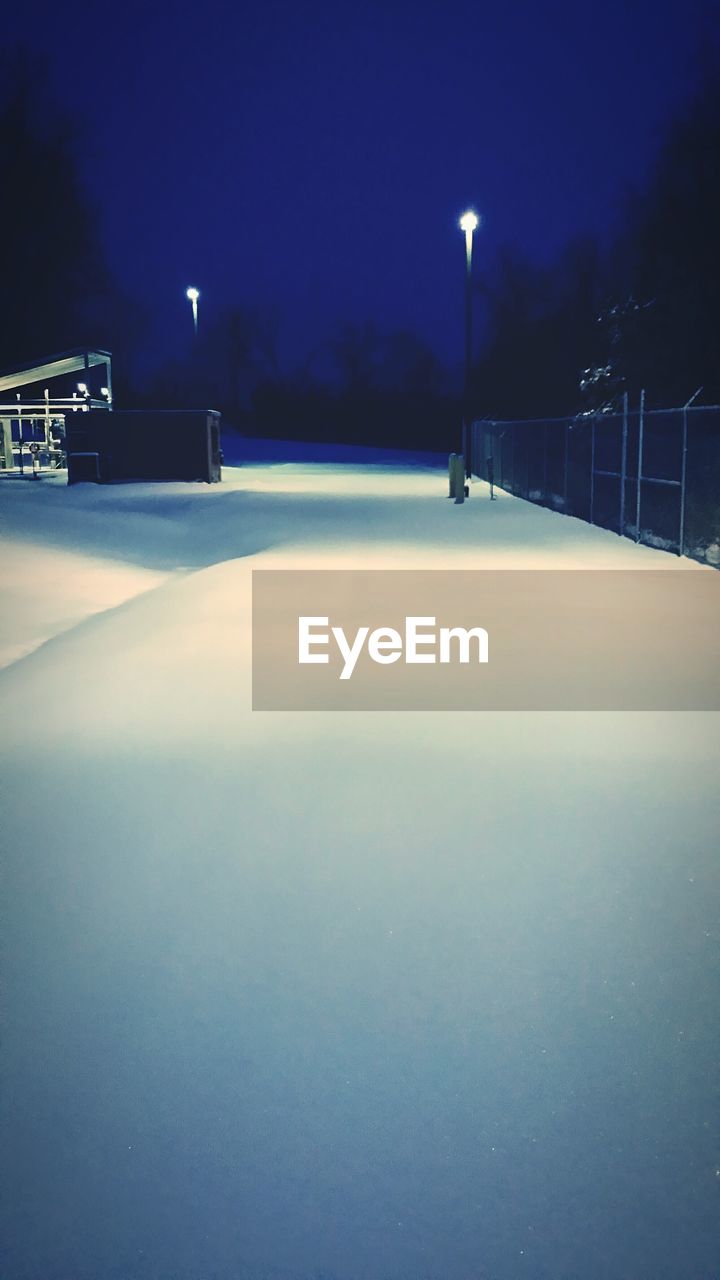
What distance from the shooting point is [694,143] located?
38.9 meters

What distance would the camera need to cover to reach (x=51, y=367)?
153 ft

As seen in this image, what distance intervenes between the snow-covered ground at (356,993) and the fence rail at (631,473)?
9.73 metres

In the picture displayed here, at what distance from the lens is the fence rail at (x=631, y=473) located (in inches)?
682

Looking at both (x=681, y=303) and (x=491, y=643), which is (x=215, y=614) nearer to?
(x=491, y=643)

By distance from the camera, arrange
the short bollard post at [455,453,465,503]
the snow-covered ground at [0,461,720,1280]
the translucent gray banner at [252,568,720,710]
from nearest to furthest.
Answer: the snow-covered ground at [0,461,720,1280], the translucent gray banner at [252,568,720,710], the short bollard post at [455,453,465,503]

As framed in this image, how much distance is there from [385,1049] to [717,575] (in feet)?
41.9

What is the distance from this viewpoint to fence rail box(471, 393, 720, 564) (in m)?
17.3

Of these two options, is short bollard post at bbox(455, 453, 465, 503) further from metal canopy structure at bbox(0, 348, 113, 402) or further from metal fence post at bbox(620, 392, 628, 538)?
metal canopy structure at bbox(0, 348, 113, 402)

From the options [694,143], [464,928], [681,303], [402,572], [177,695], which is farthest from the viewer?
[694,143]

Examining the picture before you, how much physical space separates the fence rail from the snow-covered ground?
31.9 feet

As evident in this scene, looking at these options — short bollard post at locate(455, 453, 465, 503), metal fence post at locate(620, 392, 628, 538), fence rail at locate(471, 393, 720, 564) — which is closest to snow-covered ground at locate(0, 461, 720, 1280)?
fence rail at locate(471, 393, 720, 564)

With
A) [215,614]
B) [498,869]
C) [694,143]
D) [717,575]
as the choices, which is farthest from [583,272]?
[498,869]

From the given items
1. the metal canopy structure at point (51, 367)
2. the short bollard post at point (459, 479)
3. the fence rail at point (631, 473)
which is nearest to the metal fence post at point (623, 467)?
the fence rail at point (631, 473)

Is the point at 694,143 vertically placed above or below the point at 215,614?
above
